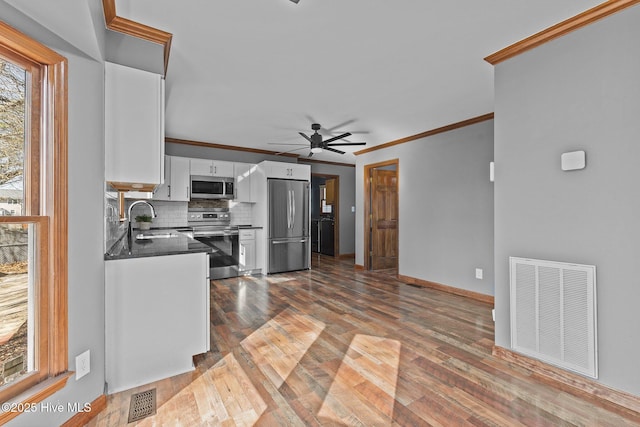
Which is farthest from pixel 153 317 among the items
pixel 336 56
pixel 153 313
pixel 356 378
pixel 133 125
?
pixel 336 56

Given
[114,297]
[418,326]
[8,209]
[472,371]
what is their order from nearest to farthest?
[8,209] → [114,297] → [472,371] → [418,326]

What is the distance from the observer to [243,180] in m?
5.56

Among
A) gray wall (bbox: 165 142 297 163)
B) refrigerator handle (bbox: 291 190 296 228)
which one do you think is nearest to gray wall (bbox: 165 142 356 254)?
gray wall (bbox: 165 142 297 163)

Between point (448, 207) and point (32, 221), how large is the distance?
439 centimetres

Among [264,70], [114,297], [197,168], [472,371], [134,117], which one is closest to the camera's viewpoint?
[114,297]

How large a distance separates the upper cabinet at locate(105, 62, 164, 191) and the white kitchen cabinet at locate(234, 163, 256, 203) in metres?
3.38

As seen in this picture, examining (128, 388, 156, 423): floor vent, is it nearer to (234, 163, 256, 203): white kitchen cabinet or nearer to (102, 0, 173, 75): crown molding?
(102, 0, 173, 75): crown molding

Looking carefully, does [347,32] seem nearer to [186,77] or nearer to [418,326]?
[186,77]

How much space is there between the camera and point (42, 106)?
4.80ft

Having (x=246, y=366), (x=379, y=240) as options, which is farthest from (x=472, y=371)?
(x=379, y=240)

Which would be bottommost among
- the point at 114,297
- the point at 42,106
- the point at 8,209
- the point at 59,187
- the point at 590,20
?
the point at 114,297

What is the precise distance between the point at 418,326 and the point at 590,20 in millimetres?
2708

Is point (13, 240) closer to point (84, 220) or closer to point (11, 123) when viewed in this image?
point (84, 220)

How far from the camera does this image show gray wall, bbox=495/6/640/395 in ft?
5.95
